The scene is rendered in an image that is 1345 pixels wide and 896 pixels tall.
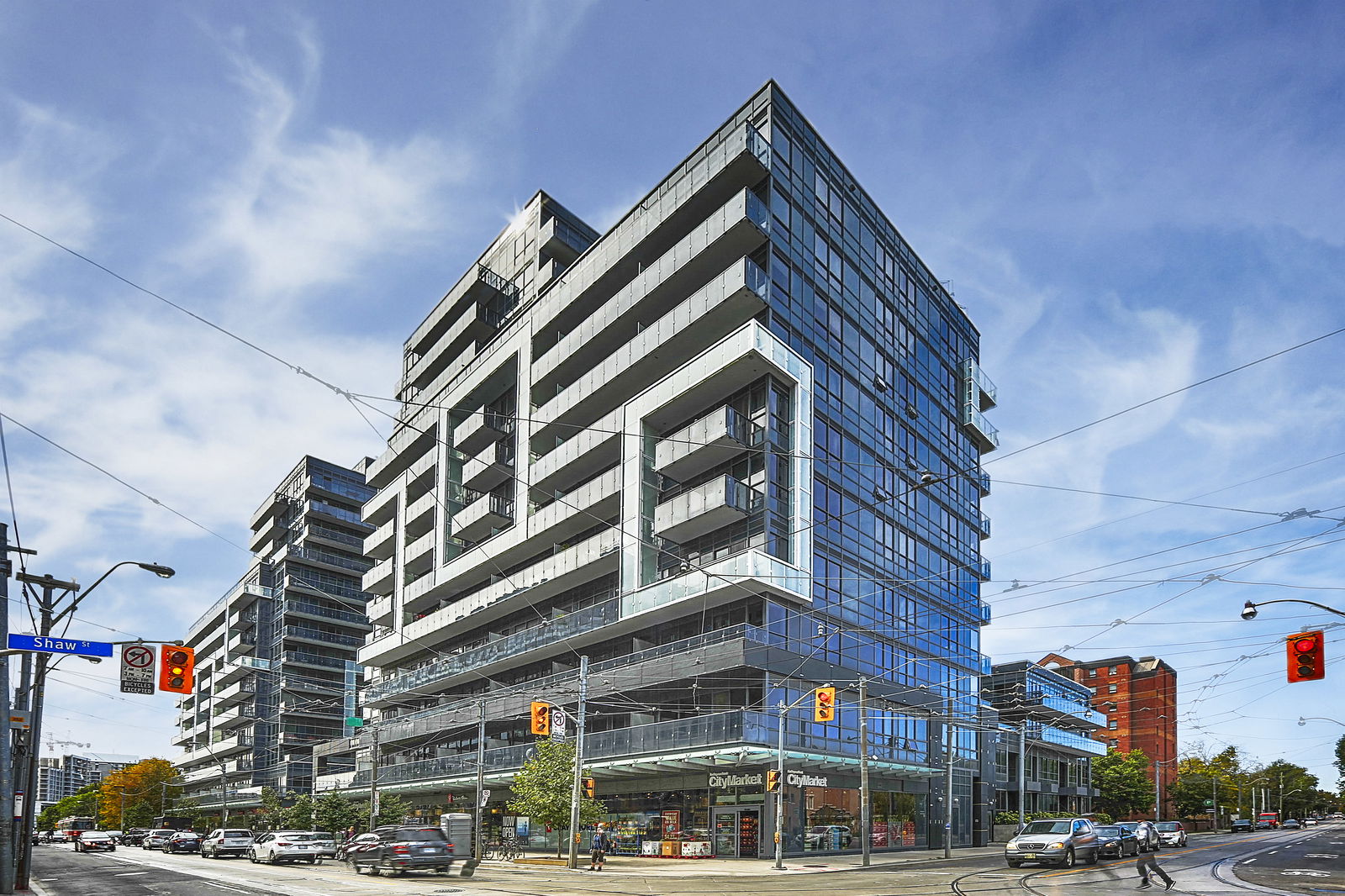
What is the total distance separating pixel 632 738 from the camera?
4719 centimetres

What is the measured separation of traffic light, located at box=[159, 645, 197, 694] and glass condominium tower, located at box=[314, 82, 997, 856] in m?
21.9

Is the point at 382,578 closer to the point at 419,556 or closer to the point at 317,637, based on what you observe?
the point at 419,556

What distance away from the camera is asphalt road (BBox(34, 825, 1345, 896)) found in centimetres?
2486

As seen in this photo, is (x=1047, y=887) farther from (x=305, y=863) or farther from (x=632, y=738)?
(x=305, y=863)

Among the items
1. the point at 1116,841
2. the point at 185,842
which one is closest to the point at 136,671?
the point at 1116,841

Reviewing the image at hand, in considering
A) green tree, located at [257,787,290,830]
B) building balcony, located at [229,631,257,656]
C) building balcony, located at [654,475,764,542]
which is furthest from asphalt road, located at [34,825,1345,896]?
building balcony, located at [229,631,257,656]

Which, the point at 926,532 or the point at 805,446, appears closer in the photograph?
the point at 805,446

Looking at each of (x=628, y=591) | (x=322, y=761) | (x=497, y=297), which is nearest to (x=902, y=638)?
(x=628, y=591)

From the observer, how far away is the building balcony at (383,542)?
80188 millimetres

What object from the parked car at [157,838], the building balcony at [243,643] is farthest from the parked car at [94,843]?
the building balcony at [243,643]

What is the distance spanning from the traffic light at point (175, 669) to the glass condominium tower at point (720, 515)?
21.9 metres

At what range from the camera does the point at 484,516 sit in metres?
64.7

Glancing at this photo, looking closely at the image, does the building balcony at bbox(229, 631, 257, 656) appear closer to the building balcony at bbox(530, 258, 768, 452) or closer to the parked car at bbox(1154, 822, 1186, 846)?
the building balcony at bbox(530, 258, 768, 452)

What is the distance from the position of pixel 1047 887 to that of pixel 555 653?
3669cm
